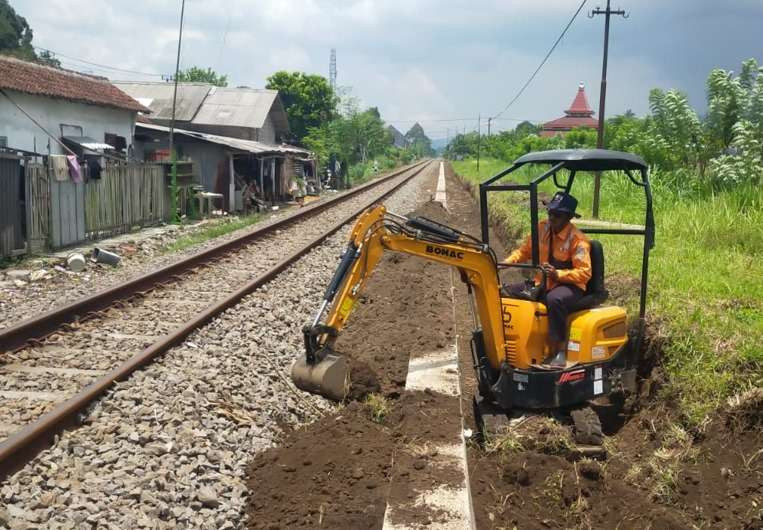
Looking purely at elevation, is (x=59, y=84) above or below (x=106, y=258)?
above

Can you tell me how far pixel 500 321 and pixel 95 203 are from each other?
1338 cm

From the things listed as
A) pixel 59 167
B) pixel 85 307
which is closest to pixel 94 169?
pixel 59 167

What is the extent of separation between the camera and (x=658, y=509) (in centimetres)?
503

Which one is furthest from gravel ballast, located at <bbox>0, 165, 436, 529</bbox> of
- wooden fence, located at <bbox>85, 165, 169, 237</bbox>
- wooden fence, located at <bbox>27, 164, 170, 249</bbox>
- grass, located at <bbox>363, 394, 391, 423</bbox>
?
wooden fence, located at <bbox>85, 165, 169, 237</bbox>

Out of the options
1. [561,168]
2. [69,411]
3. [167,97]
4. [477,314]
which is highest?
[167,97]

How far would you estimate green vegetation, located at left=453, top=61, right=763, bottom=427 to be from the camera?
20.4 feet

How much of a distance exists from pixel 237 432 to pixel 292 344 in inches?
105

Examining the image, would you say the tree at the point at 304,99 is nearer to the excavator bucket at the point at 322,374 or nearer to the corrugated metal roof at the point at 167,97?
the corrugated metal roof at the point at 167,97

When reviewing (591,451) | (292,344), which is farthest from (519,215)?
(591,451)

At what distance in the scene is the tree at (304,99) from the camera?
59.7 m

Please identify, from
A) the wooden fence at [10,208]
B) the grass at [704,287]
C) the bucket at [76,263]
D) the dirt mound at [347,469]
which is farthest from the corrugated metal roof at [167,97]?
the dirt mound at [347,469]

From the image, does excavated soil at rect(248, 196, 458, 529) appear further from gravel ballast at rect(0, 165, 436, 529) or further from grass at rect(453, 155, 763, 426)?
grass at rect(453, 155, 763, 426)

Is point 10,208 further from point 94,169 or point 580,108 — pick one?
point 580,108

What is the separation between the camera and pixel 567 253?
20.4 ft
